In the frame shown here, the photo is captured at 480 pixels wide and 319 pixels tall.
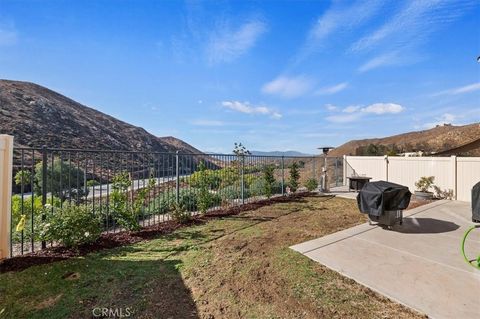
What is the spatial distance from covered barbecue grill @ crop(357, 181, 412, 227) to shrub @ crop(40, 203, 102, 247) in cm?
529

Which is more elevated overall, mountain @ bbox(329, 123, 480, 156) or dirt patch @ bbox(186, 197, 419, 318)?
mountain @ bbox(329, 123, 480, 156)

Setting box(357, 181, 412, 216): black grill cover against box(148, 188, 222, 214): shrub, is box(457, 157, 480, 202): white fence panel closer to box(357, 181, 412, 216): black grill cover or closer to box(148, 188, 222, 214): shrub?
box(357, 181, 412, 216): black grill cover

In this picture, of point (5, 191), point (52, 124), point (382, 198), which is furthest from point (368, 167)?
point (52, 124)

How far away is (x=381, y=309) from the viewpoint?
2.52 m

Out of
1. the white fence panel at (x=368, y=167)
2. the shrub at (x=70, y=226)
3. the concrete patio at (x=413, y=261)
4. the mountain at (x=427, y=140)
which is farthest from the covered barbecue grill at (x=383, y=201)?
the mountain at (x=427, y=140)

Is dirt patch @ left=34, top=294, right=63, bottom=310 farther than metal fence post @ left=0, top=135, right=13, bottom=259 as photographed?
No

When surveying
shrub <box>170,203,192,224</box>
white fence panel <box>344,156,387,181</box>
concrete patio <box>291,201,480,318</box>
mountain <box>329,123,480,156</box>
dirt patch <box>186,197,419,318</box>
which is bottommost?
dirt patch <box>186,197,419,318</box>

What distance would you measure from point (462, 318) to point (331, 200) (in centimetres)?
701

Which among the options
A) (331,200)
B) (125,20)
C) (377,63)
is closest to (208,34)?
(125,20)

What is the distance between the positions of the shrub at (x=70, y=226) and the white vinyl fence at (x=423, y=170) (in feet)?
38.2

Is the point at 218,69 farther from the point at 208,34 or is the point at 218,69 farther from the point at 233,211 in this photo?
the point at 233,211

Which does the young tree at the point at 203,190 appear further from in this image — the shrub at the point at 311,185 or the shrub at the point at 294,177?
the shrub at the point at 311,185

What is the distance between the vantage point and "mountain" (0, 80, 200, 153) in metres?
17.9

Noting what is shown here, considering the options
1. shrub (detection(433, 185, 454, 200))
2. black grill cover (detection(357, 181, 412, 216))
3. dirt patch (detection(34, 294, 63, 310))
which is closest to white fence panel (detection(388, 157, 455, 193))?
shrub (detection(433, 185, 454, 200))
